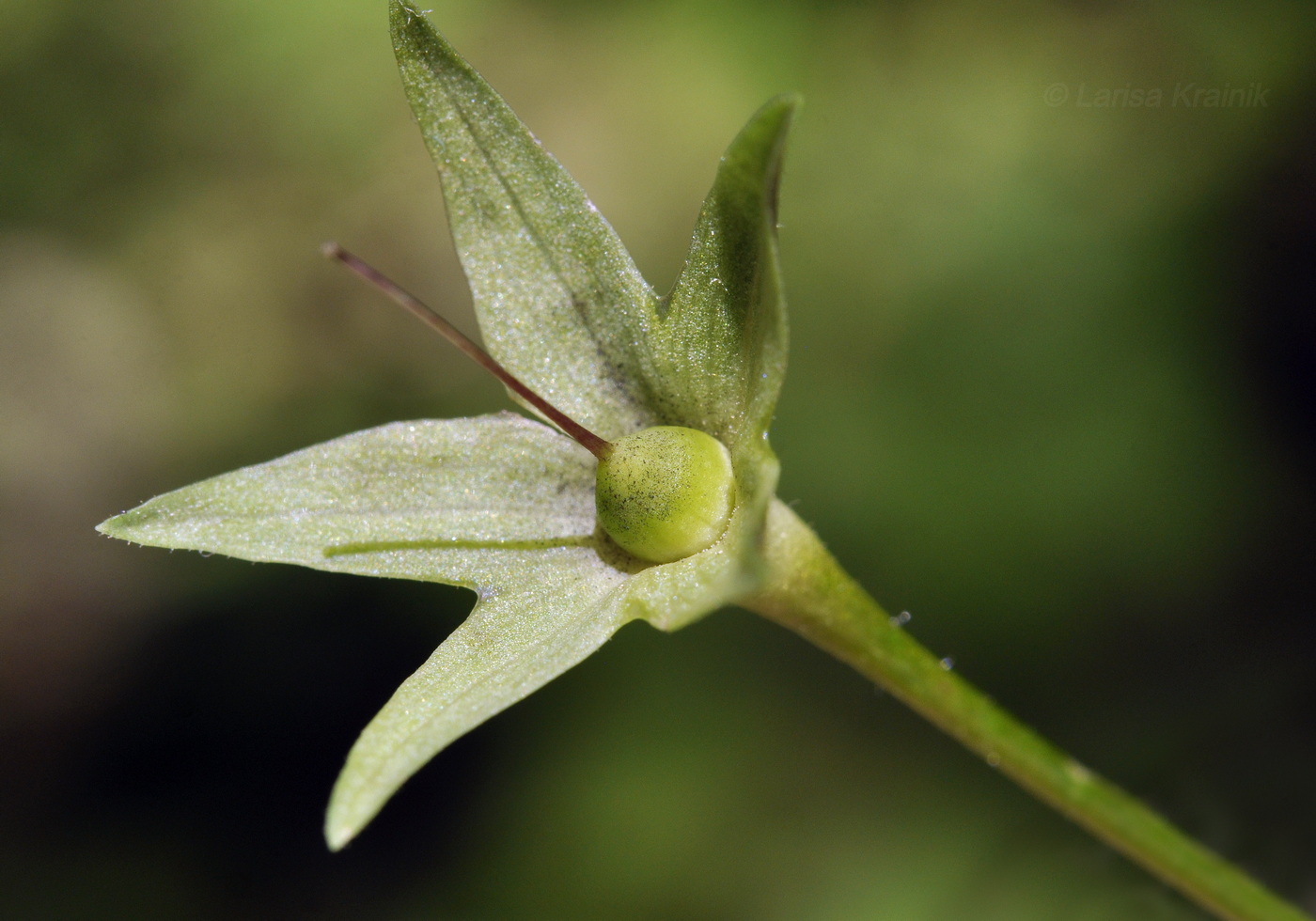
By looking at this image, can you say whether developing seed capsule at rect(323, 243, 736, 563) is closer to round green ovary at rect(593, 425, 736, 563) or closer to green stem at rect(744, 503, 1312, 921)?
round green ovary at rect(593, 425, 736, 563)

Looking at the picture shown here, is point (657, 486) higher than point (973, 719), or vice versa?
point (657, 486)

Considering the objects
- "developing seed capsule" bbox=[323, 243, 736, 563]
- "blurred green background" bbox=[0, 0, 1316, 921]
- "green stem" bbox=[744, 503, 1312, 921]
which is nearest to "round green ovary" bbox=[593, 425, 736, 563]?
"developing seed capsule" bbox=[323, 243, 736, 563]

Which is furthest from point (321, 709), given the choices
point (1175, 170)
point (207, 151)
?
point (1175, 170)

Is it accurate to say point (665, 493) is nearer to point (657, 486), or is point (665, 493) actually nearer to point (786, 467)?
point (657, 486)

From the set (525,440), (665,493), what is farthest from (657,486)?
(525,440)

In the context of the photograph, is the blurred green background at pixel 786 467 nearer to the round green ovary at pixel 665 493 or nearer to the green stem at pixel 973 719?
the green stem at pixel 973 719

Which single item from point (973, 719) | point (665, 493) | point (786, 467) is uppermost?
point (665, 493)

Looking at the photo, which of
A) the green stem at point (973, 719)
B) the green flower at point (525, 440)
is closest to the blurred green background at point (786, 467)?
the green stem at point (973, 719)
